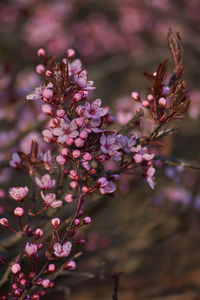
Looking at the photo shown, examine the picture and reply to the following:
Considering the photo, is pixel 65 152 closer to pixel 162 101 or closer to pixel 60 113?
pixel 60 113

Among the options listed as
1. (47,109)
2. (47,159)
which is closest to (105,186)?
(47,159)

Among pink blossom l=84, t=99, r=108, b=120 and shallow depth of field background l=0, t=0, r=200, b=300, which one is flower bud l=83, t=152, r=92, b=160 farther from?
shallow depth of field background l=0, t=0, r=200, b=300

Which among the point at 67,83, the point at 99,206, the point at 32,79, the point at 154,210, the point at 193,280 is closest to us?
the point at 67,83

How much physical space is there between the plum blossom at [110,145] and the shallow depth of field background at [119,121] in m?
0.65

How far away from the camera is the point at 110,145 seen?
4.35 feet

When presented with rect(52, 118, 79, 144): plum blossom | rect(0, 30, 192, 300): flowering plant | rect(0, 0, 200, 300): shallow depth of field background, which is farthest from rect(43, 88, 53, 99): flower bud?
rect(0, 0, 200, 300): shallow depth of field background

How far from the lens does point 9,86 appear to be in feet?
13.1

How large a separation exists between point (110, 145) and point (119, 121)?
4.07ft

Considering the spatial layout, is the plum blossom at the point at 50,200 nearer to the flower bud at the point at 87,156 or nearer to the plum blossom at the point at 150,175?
the flower bud at the point at 87,156

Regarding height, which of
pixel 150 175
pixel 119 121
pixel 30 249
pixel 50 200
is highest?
pixel 119 121

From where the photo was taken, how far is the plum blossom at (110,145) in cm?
129

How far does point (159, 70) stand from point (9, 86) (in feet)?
9.93

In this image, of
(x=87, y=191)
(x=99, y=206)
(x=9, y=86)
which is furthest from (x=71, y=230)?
(x=9, y=86)

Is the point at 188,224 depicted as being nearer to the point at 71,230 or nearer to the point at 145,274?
the point at 145,274
